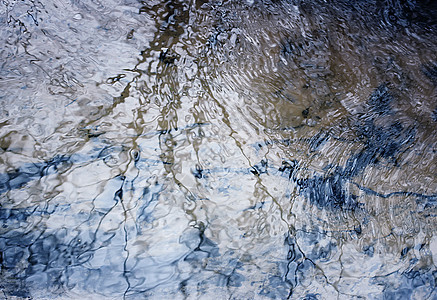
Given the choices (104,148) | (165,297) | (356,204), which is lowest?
(165,297)

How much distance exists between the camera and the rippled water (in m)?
0.86

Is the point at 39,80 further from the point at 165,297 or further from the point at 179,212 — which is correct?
the point at 165,297

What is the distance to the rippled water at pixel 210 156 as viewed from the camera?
0.86 meters

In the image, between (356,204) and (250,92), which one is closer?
(356,204)

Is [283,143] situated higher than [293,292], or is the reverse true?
[283,143]

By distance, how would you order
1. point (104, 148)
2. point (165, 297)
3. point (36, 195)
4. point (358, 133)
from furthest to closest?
point (358, 133), point (104, 148), point (36, 195), point (165, 297)

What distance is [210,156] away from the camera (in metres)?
1.05

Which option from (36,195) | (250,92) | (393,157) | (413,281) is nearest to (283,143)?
(250,92)

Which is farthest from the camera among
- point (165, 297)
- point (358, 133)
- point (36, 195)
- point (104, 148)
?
point (358, 133)

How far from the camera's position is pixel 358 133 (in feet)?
3.77

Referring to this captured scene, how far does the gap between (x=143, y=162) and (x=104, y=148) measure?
133mm

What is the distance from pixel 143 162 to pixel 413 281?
812 millimetres

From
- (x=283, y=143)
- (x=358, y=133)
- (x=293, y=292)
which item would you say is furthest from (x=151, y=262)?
(x=358, y=133)

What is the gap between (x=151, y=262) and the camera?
861 millimetres
